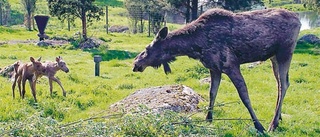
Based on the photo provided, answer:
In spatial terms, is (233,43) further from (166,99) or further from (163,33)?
(166,99)

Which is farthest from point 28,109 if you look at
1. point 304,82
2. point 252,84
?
point 304,82

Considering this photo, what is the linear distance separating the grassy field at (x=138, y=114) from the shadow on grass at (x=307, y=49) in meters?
0.20

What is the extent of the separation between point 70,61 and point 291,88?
9653 mm

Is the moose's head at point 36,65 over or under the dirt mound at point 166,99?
over

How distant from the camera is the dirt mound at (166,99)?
842cm

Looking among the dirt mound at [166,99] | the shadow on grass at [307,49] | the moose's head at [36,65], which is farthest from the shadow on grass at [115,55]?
the dirt mound at [166,99]

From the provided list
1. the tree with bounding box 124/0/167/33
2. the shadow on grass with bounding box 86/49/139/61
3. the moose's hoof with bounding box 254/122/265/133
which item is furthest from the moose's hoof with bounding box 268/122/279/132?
the tree with bounding box 124/0/167/33

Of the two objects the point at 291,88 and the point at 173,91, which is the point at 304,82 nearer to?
the point at 291,88

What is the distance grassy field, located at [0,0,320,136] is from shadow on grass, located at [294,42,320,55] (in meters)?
0.20

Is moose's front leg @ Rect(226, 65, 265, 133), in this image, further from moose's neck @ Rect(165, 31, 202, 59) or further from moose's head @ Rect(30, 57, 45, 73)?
moose's head @ Rect(30, 57, 45, 73)

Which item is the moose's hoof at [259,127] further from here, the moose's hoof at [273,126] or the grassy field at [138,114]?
the moose's hoof at [273,126]

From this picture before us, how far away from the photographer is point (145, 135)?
210 inches

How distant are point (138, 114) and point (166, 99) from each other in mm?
3118

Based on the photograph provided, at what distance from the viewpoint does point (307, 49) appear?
20734 mm
